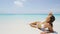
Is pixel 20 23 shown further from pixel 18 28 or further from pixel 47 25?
pixel 47 25

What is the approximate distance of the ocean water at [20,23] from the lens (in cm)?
182

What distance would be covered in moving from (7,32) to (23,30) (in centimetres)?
18

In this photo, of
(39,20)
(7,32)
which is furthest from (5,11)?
(39,20)

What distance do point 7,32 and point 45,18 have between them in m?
0.44

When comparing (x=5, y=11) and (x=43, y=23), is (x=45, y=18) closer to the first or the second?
(x=43, y=23)

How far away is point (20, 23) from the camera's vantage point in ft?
6.09

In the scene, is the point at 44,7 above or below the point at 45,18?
above

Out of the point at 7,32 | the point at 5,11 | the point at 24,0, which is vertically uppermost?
the point at 24,0

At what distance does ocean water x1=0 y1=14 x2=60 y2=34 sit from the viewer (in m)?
1.82

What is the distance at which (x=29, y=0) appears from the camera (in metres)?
1.84

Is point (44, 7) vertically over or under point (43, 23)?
over

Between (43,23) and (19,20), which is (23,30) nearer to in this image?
(19,20)

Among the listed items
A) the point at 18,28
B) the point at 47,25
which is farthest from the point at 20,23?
the point at 47,25

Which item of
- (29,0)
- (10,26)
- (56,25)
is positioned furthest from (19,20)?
(56,25)
